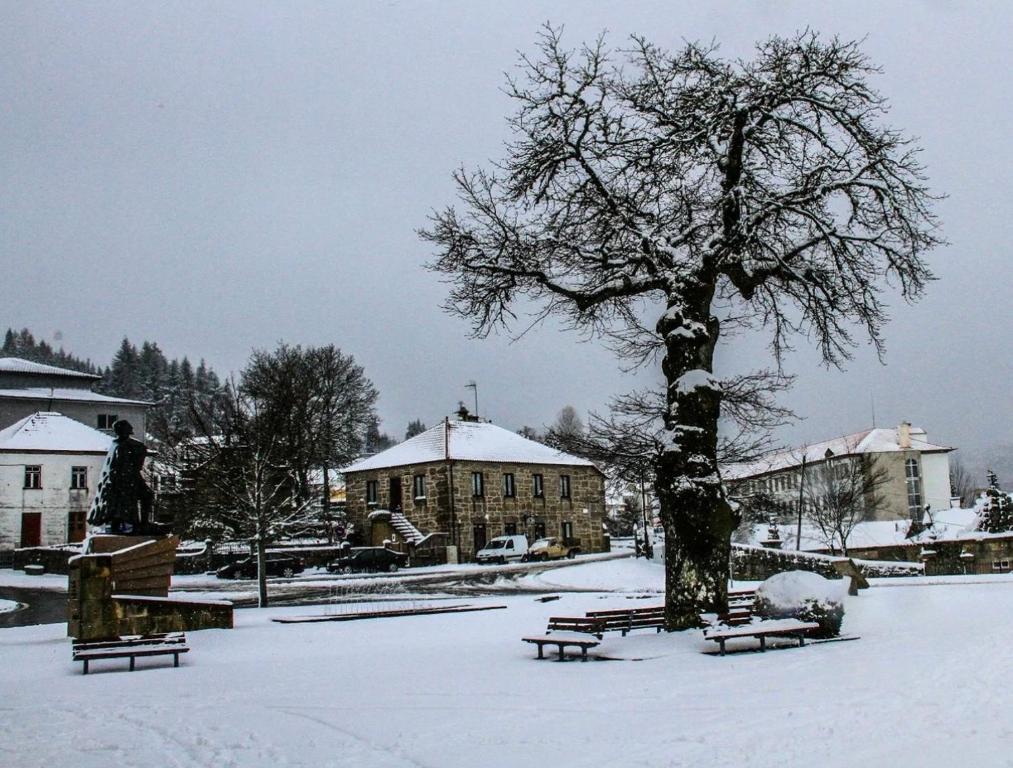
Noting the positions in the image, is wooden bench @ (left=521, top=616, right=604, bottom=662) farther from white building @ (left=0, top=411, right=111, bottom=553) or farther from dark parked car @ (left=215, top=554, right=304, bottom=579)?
white building @ (left=0, top=411, right=111, bottom=553)

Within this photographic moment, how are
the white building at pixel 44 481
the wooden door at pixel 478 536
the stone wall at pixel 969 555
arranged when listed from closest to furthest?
the stone wall at pixel 969 555 → the white building at pixel 44 481 → the wooden door at pixel 478 536

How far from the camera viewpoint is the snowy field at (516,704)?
7188 millimetres

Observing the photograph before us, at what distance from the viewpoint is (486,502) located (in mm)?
51375

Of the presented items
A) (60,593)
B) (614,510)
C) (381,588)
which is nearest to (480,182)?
(381,588)

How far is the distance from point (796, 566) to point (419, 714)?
996 inches

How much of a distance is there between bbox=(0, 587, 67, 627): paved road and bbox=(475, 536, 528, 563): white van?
21.2 metres

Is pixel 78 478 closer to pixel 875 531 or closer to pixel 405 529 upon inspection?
pixel 405 529

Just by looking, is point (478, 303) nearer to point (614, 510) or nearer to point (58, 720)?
point (58, 720)

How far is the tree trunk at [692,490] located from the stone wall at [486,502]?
109 ft

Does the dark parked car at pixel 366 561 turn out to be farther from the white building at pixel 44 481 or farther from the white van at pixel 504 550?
the white building at pixel 44 481

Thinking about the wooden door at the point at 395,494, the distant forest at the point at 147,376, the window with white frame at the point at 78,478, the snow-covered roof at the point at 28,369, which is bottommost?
the wooden door at the point at 395,494

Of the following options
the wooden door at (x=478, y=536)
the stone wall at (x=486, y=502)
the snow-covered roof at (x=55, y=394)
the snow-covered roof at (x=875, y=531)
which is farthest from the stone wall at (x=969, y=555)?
the snow-covered roof at (x=55, y=394)

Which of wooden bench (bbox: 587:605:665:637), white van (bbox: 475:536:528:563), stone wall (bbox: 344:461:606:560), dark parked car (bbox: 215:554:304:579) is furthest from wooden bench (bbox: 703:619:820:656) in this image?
stone wall (bbox: 344:461:606:560)

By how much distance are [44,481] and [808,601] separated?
46.1 metres
